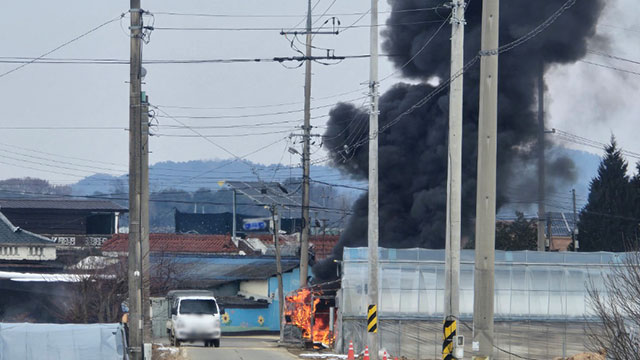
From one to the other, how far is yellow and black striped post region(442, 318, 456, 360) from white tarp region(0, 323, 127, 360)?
7.93 m

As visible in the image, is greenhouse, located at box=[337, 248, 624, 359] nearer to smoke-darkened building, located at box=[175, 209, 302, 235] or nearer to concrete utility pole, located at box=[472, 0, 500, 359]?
concrete utility pole, located at box=[472, 0, 500, 359]

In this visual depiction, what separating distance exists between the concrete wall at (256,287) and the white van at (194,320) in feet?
90.9

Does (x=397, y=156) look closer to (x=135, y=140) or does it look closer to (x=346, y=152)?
(x=346, y=152)

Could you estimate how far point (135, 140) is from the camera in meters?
22.7

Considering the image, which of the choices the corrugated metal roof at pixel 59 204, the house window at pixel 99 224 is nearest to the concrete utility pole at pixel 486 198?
the corrugated metal roof at pixel 59 204

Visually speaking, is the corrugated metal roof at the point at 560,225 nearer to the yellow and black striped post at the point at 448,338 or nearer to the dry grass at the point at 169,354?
the dry grass at the point at 169,354

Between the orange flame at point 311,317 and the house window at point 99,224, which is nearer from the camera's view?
the orange flame at point 311,317

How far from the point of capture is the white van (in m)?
34.9

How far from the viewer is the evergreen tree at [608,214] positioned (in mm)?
56500

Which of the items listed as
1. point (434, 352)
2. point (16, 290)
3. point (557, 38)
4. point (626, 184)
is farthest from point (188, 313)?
point (626, 184)

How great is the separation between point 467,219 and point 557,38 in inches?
395

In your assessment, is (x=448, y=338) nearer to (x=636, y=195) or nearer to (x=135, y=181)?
(x=135, y=181)

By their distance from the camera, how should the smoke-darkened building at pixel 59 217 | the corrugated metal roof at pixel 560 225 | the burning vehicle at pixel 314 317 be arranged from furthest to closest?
the corrugated metal roof at pixel 560 225
the smoke-darkened building at pixel 59 217
the burning vehicle at pixel 314 317

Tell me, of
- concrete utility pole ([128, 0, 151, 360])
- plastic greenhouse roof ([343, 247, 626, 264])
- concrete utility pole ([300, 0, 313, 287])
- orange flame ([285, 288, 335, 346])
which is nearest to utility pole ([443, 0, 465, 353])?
concrete utility pole ([128, 0, 151, 360])
